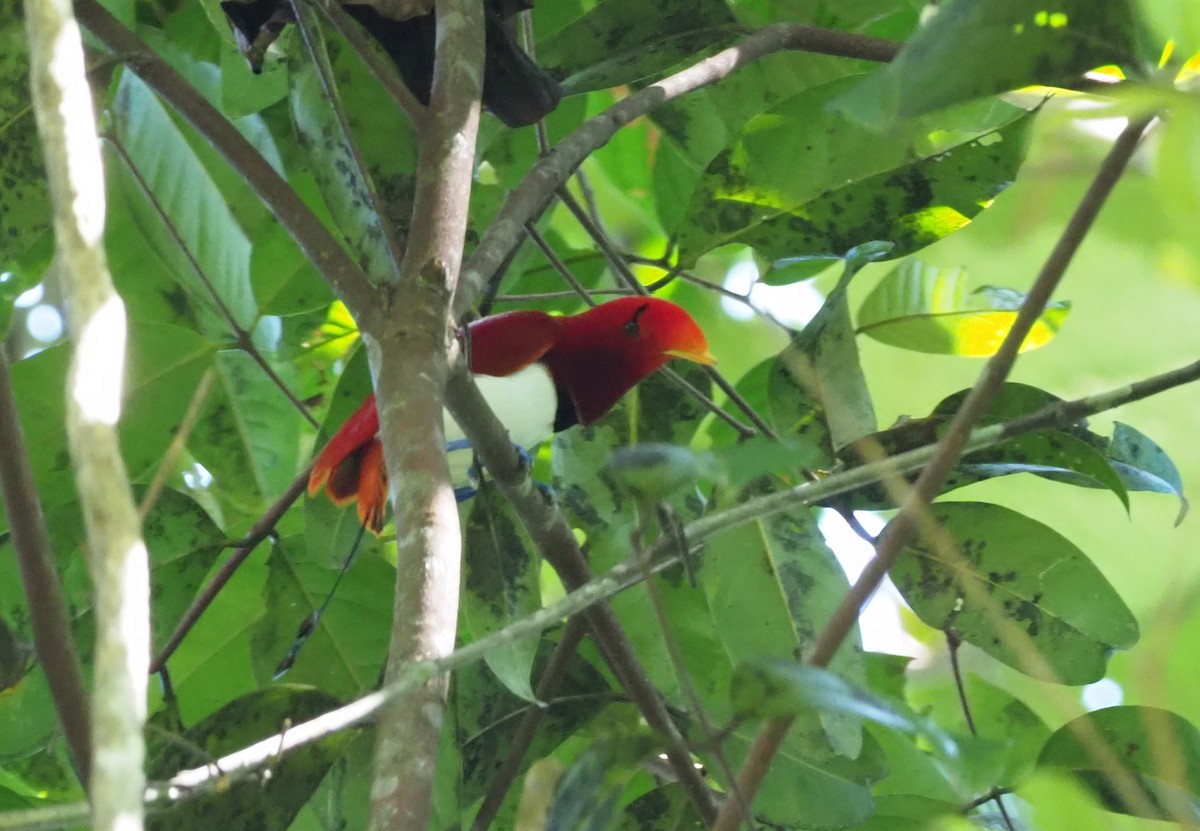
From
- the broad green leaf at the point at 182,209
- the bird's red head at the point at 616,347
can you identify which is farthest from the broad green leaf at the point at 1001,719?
the broad green leaf at the point at 182,209

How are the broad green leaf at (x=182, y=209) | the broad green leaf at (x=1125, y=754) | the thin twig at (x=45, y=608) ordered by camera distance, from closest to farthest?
1. the thin twig at (x=45, y=608)
2. the broad green leaf at (x=1125, y=754)
3. the broad green leaf at (x=182, y=209)

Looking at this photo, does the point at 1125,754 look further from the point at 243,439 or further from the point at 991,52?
the point at 243,439

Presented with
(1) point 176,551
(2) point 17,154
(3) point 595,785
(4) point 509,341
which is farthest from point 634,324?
(3) point 595,785

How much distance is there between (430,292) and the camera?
781 millimetres

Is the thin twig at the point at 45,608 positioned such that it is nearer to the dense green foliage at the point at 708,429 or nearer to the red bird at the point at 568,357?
the dense green foliage at the point at 708,429

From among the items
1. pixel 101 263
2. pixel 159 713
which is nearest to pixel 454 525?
pixel 101 263

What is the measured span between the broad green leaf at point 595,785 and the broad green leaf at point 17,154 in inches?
32.6

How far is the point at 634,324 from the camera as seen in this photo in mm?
1514

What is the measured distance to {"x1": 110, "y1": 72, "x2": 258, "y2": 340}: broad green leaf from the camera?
4.42ft

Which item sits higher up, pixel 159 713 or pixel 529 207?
pixel 529 207

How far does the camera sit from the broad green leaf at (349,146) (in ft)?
3.10

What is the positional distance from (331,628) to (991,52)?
2.96ft

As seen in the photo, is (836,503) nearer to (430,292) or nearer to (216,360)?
(430,292)

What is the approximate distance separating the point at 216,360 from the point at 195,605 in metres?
0.39
